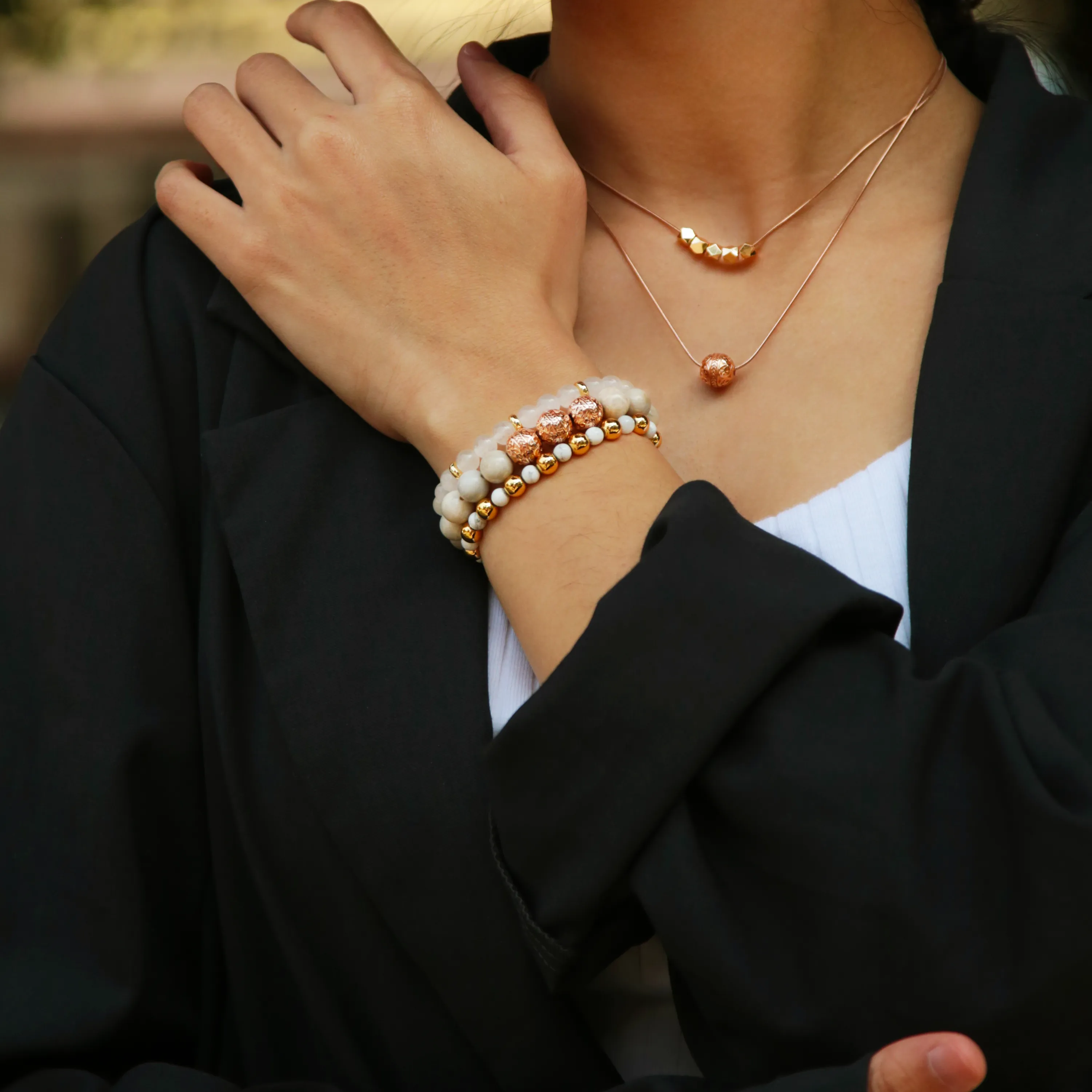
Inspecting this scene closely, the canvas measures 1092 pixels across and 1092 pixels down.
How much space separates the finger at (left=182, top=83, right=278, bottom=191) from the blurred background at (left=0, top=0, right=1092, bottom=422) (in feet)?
3.17

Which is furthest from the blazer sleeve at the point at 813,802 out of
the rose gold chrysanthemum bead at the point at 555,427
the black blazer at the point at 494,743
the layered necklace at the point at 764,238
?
the layered necklace at the point at 764,238

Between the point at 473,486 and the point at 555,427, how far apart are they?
7cm

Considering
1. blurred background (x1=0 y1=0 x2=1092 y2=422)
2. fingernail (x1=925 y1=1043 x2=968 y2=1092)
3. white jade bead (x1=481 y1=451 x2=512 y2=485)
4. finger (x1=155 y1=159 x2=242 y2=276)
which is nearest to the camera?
fingernail (x1=925 y1=1043 x2=968 y2=1092)

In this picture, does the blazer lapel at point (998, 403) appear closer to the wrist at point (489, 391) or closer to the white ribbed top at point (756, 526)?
the white ribbed top at point (756, 526)

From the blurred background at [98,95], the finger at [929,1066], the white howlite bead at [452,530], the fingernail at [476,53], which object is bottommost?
the finger at [929,1066]

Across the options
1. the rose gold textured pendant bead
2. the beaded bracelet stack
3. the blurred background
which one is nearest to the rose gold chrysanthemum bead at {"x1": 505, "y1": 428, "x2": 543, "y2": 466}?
the beaded bracelet stack

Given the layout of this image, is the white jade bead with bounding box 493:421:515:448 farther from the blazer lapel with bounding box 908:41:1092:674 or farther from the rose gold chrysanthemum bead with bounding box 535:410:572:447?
the blazer lapel with bounding box 908:41:1092:674

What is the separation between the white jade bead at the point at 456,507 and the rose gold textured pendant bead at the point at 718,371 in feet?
0.85

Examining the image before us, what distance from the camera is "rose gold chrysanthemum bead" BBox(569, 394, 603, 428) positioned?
0.78 meters

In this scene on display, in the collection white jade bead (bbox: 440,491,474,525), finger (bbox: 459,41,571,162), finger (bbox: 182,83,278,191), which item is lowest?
white jade bead (bbox: 440,491,474,525)

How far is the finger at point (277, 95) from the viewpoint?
0.92 m

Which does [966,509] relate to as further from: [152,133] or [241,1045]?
[152,133]

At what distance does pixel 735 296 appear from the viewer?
1.01 m

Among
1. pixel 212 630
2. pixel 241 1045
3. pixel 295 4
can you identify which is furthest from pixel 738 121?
pixel 295 4
